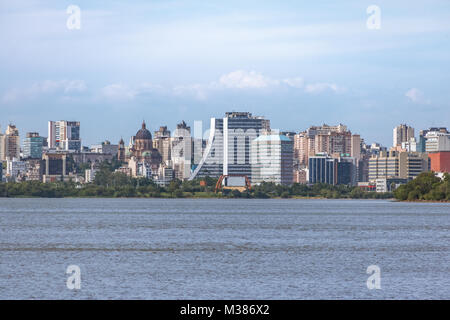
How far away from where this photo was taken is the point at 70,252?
2345 inches

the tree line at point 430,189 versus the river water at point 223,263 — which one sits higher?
the tree line at point 430,189

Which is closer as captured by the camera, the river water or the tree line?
the river water

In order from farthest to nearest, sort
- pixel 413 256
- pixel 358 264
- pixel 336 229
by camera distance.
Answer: pixel 336 229
pixel 413 256
pixel 358 264

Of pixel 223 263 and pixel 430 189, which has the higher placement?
pixel 430 189

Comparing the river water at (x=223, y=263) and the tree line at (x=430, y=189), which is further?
the tree line at (x=430, y=189)

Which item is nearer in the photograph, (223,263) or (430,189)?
(223,263)

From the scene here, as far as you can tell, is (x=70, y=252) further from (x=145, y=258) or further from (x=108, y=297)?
(x=108, y=297)

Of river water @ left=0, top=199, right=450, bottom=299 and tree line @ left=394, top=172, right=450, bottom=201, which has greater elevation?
tree line @ left=394, top=172, right=450, bottom=201

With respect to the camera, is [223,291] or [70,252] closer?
[223,291]

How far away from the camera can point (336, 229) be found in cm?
9125
